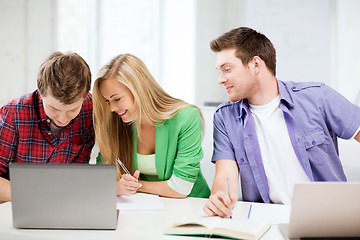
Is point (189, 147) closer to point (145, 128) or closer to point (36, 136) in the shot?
point (145, 128)

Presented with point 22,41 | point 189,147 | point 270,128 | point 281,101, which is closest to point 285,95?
point 281,101

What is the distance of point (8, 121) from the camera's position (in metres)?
1.59

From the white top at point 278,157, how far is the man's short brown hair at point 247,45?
0.69ft

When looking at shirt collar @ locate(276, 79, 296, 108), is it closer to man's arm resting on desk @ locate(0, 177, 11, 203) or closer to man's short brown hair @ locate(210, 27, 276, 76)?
man's short brown hair @ locate(210, 27, 276, 76)

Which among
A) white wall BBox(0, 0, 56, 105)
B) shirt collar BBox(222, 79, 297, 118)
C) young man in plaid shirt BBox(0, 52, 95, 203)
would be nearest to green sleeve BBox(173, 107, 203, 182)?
shirt collar BBox(222, 79, 297, 118)

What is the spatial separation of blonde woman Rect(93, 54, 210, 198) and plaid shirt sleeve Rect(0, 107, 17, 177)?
12.3 inches

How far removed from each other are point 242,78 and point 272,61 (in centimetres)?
18

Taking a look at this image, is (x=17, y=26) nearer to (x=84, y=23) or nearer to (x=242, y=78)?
(x=84, y=23)

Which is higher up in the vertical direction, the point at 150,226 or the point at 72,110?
the point at 72,110

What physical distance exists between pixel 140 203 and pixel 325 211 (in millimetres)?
615

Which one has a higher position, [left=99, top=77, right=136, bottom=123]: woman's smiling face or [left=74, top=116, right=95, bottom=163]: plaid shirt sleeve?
[left=99, top=77, right=136, bottom=123]: woman's smiling face

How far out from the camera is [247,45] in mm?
1722

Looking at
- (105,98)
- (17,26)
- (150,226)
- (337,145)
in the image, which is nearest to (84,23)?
(17,26)

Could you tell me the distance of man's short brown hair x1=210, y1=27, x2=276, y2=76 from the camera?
67.6 inches
